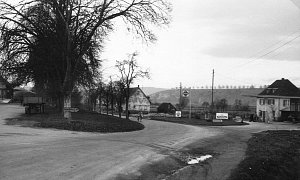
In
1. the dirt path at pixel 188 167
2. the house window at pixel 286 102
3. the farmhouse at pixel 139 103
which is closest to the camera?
the dirt path at pixel 188 167

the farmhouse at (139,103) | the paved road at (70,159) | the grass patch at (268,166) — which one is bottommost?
the grass patch at (268,166)

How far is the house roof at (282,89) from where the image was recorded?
296ft

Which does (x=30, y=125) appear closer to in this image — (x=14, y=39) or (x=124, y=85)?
(x=14, y=39)

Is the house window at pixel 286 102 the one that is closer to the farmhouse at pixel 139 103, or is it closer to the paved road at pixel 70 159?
the farmhouse at pixel 139 103

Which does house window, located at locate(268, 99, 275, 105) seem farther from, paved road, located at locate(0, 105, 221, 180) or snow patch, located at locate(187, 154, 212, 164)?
snow patch, located at locate(187, 154, 212, 164)

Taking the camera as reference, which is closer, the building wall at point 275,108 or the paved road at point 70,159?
the paved road at point 70,159

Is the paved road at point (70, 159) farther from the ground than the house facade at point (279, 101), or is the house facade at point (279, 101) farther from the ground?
the house facade at point (279, 101)

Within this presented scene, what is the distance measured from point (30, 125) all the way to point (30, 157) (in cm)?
1400

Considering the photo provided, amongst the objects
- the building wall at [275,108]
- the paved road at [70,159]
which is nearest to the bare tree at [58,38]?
the paved road at [70,159]

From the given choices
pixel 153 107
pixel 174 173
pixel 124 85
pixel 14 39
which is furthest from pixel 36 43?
pixel 153 107

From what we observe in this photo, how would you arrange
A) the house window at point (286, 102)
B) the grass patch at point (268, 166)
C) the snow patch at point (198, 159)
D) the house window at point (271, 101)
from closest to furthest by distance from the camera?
the grass patch at point (268, 166)
the snow patch at point (198, 159)
the house window at point (286, 102)
the house window at point (271, 101)

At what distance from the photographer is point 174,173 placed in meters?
10.7

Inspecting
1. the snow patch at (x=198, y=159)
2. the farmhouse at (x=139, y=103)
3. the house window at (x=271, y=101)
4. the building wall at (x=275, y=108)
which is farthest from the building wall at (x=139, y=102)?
the snow patch at (x=198, y=159)

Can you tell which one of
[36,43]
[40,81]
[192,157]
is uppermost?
[36,43]
